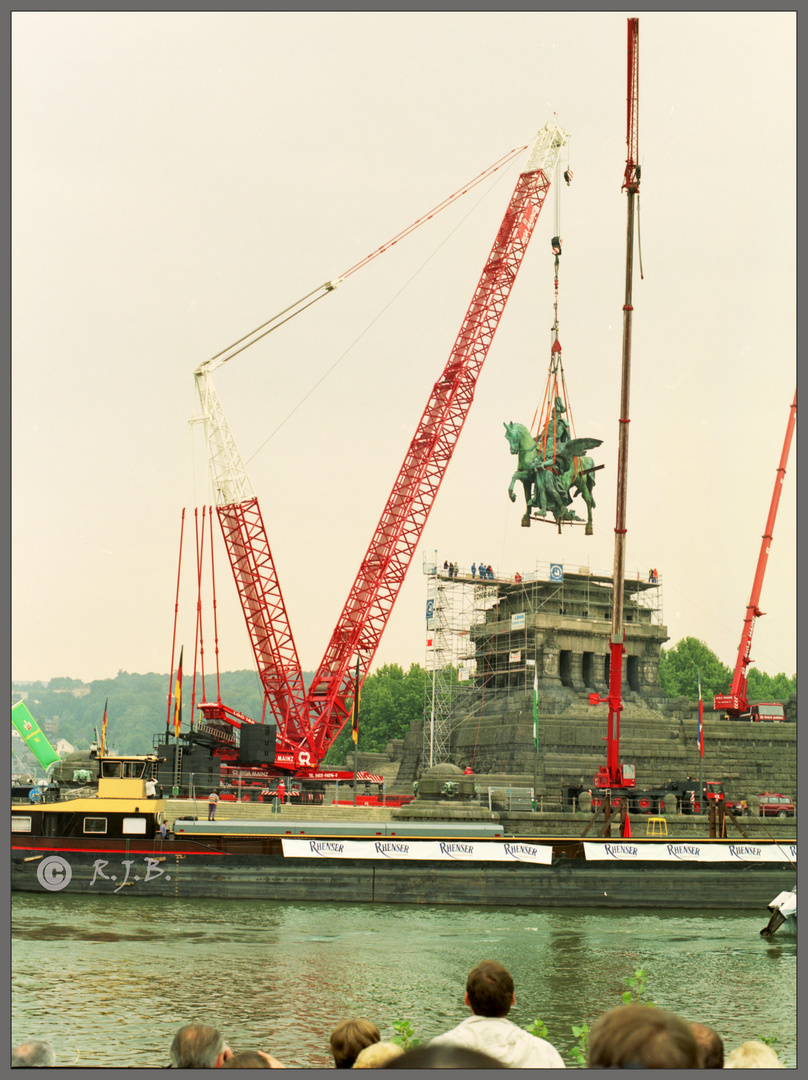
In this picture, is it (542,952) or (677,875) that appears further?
(677,875)

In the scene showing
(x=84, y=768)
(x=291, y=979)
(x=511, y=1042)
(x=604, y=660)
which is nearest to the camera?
(x=511, y=1042)

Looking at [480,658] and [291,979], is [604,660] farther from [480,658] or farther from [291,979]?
[291,979]

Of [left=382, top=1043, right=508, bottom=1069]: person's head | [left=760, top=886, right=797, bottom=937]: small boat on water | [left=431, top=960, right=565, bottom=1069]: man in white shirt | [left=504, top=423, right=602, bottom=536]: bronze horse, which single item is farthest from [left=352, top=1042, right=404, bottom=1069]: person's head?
[left=504, top=423, right=602, bottom=536]: bronze horse

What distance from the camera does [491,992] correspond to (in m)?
5.94

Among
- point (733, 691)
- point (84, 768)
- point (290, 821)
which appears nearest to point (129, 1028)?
point (290, 821)

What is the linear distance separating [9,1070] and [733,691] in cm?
6310

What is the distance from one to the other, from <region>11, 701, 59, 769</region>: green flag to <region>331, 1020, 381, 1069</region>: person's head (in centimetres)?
5899

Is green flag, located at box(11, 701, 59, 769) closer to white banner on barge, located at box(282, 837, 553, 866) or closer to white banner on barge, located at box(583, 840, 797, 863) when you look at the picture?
white banner on barge, located at box(282, 837, 553, 866)

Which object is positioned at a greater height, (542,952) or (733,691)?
(733,691)

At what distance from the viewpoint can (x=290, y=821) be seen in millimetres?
44656

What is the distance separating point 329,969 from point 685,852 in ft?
58.2

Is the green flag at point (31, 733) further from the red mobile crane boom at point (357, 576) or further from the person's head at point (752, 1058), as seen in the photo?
the person's head at point (752, 1058)

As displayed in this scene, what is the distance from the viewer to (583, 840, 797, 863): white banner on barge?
35.6m

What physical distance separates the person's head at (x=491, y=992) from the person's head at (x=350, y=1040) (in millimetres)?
853
